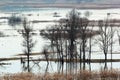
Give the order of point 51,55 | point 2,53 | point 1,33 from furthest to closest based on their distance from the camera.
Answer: point 1,33
point 2,53
point 51,55

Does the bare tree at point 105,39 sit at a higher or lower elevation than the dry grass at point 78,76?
higher

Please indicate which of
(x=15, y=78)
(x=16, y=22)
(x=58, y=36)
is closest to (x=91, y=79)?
(x=15, y=78)

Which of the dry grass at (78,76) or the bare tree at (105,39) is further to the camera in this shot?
the bare tree at (105,39)

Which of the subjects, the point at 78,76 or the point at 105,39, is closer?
the point at 78,76

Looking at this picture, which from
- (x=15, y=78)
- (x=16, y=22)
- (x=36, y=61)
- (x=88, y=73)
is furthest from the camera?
(x=16, y=22)

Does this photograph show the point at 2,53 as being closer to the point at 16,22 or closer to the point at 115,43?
the point at 115,43

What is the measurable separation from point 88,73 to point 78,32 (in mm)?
35007

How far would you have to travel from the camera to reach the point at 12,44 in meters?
65.5

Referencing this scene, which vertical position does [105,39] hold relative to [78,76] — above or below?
above

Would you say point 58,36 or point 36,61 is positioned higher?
point 58,36

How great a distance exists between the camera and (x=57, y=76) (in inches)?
794

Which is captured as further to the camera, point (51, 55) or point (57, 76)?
point (51, 55)

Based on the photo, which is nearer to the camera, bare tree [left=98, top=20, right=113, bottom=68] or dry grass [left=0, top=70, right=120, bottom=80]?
dry grass [left=0, top=70, right=120, bottom=80]

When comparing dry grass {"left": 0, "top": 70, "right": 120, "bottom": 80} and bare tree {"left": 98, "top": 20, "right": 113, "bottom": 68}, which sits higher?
bare tree {"left": 98, "top": 20, "right": 113, "bottom": 68}
